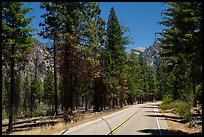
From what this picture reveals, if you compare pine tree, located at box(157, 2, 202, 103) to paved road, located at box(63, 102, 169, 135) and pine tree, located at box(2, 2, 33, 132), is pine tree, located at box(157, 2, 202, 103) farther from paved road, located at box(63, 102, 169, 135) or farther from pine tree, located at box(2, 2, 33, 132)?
pine tree, located at box(2, 2, 33, 132)

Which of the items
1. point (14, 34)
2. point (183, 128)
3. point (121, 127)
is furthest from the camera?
point (14, 34)

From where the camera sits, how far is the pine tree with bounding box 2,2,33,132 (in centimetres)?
3278

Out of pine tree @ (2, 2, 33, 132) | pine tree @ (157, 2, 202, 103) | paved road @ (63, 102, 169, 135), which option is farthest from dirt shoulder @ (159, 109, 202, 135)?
pine tree @ (2, 2, 33, 132)

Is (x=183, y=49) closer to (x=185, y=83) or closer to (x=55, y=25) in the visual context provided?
(x=55, y=25)

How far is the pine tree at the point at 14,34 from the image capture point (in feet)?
108

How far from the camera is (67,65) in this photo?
3272 cm

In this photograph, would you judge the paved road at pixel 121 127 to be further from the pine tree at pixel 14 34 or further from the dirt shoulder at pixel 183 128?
the pine tree at pixel 14 34

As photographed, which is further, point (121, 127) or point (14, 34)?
point (14, 34)

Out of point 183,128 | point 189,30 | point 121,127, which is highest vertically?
point 189,30

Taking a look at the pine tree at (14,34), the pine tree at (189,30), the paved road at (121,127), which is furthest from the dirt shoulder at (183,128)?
the pine tree at (14,34)

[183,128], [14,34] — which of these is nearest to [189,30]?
[183,128]

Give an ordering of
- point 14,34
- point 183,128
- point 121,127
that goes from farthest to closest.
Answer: point 14,34
point 183,128
point 121,127

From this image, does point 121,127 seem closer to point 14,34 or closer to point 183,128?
point 183,128

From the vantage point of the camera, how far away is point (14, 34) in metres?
33.7
